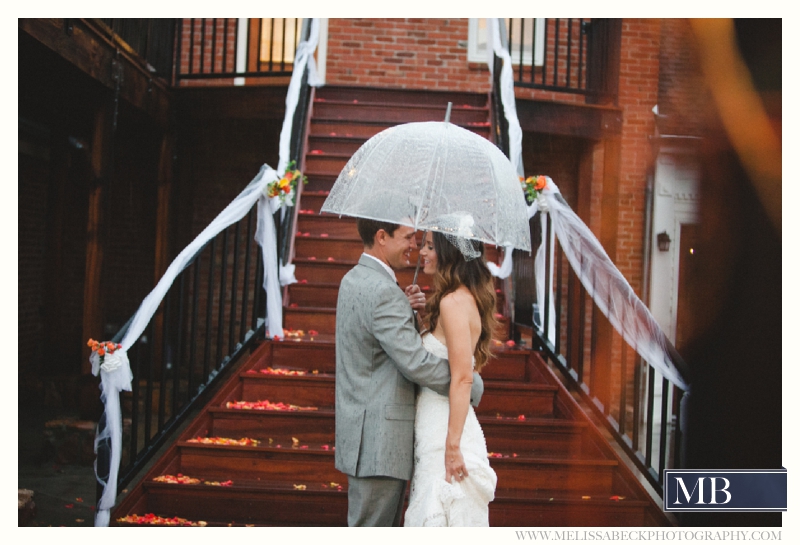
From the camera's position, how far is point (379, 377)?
8.27 ft

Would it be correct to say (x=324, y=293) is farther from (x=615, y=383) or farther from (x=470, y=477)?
(x=615, y=383)

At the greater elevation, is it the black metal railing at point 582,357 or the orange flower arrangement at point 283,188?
the orange flower arrangement at point 283,188

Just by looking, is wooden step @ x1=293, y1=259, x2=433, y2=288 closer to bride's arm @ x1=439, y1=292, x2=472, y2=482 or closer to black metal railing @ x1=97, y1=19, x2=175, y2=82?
bride's arm @ x1=439, y1=292, x2=472, y2=482

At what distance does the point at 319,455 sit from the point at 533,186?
1943 millimetres

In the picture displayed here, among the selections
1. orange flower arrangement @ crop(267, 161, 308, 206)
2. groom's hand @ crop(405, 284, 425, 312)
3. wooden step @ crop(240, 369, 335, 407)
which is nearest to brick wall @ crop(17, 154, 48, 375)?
orange flower arrangement @ crop(267, 161, 308, 206)

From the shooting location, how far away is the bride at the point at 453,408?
2.42 metres

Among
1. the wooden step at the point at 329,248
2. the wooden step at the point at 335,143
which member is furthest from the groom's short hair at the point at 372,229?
the wooden step at the point at 335,143

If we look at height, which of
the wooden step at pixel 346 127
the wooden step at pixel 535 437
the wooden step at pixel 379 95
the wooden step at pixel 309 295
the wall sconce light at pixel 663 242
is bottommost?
the wooden step at pixel 535 437

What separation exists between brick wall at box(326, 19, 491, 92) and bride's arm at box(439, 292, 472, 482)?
665cm

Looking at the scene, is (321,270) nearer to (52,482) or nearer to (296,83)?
(296,83)

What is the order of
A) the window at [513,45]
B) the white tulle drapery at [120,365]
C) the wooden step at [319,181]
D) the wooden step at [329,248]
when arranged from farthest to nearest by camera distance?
the window at [513,45]
the wooden step at [319,181]
the wooden step at [329,248]
the white tulle drapery at [120,365]

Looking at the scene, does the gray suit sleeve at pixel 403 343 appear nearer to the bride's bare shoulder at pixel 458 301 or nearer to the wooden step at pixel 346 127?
the bride's bare shoulder at pixel 458 301

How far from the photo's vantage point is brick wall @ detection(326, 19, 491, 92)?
8.68 m

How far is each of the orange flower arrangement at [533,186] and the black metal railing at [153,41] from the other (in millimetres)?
4039
